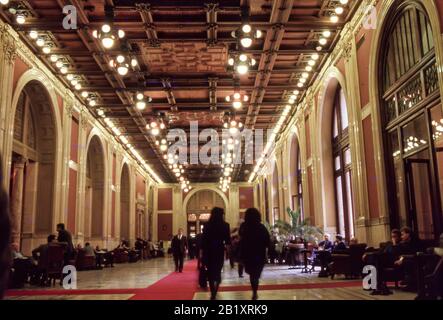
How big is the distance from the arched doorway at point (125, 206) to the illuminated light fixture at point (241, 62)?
Result: 14398 millimetres

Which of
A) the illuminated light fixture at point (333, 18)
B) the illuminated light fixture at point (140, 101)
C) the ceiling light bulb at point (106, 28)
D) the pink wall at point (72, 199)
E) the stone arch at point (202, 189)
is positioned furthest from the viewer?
the stone arch at point (202, 189)

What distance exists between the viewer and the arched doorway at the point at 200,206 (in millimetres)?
37094

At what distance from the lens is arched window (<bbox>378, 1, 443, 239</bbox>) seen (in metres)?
7.96

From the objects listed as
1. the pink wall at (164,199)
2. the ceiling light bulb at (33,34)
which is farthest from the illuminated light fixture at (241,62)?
the pink wall at (164,199)

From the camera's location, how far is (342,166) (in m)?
14.0

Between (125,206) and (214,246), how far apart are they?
68.0ft

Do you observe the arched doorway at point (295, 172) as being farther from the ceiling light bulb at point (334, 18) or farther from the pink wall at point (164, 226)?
the pink wall at point (164, 226)

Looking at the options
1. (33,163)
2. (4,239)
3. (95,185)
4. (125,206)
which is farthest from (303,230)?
(125,206)

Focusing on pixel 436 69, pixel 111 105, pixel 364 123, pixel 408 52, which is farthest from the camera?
pixel 111 105

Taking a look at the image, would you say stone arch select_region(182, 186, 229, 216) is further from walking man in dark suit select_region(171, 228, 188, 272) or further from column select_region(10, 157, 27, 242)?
column select_region(10, 157, 27, 242)
